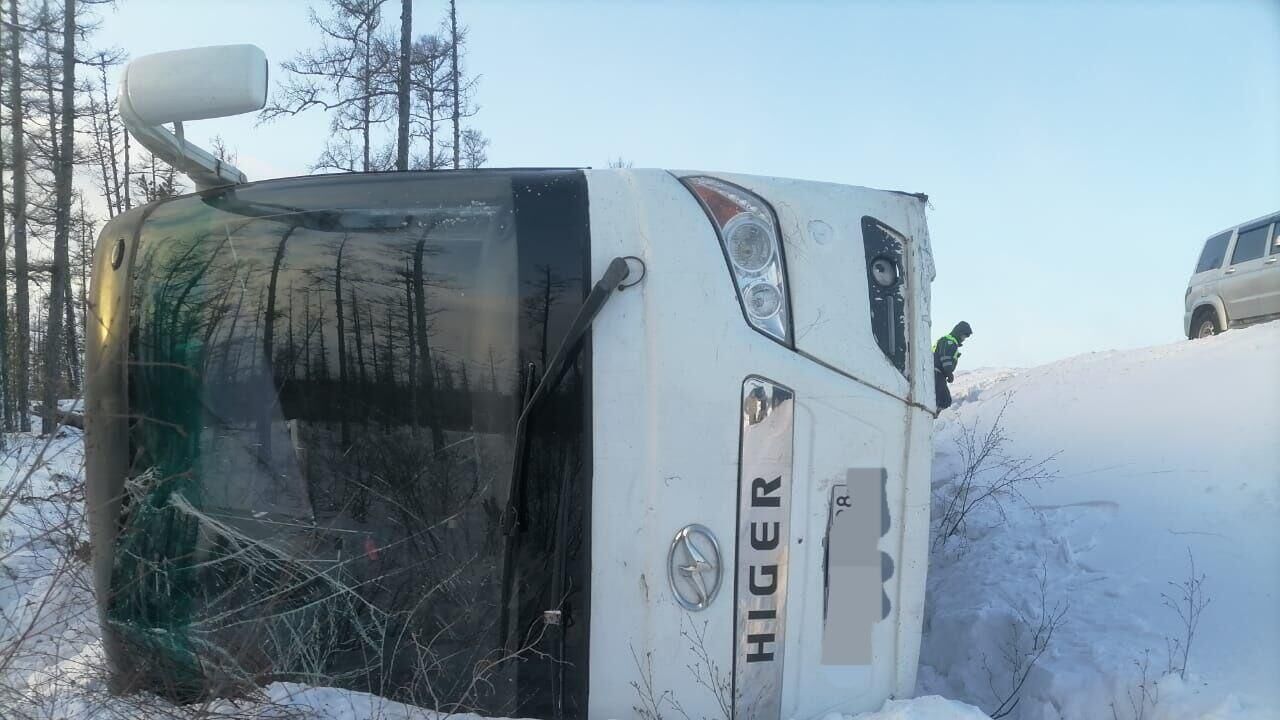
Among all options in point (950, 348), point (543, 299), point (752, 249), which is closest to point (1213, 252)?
point (950, 348)

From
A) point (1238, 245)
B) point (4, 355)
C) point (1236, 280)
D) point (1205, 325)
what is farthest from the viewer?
point (1205, 325)

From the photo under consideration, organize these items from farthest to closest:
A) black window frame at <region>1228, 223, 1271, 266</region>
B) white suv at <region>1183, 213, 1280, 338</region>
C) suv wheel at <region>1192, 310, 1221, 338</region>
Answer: suv wheel at <region>1192, 310, 1221, 338</region> → black window frame at <region>1228, 223, 1271, 266</region> → white suv at <region>1183, 213, 1280, 338</region>

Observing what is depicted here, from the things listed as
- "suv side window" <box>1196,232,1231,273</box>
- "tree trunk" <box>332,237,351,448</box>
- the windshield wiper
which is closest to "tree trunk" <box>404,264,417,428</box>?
"tree trunk" <box>332,237,351,448</box>

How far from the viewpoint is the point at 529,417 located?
2.46m

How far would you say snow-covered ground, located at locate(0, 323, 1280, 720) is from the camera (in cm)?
268

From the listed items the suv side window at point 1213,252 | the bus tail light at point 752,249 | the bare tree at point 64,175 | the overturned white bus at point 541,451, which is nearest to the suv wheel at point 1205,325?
the suv side window at point 1213,252

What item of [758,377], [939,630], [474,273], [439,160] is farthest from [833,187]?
[439,160]

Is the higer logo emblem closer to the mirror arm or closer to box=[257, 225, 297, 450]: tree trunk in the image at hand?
box=[257, 225, 297, 450]: tree trunk

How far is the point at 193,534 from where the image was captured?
8.67ft

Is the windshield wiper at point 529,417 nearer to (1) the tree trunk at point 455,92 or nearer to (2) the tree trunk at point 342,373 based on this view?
(2) the tree trunk at point 342,373

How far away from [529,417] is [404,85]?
14449 millimetres

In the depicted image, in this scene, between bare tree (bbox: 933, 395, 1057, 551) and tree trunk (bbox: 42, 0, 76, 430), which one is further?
tree trunk (bbox: 42, 0, 76, 430)

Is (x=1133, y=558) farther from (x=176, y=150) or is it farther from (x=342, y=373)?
(x=176, y=150)

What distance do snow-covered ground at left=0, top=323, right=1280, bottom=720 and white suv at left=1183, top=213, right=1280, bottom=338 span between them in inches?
234
